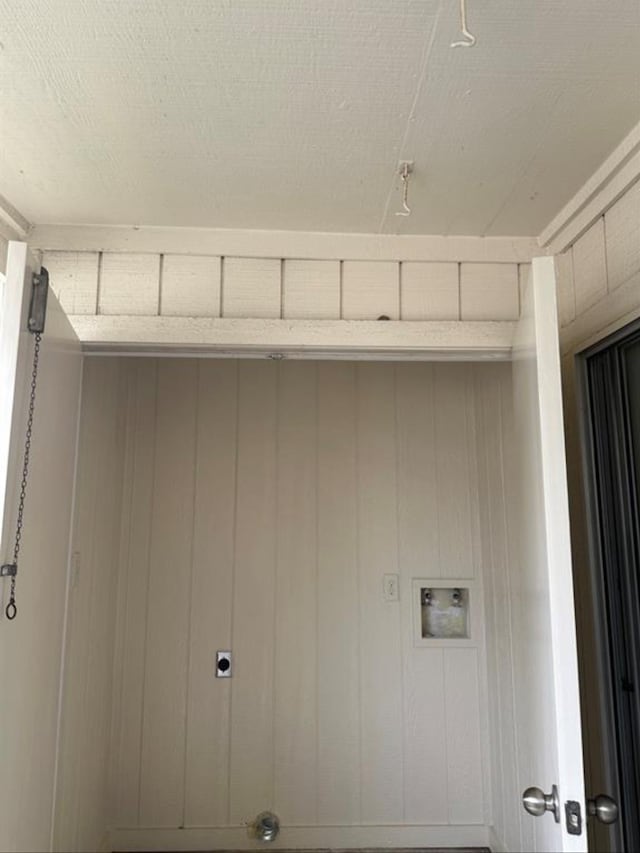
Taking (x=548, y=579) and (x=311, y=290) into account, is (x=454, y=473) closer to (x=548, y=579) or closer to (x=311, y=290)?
(x=311, y=290)

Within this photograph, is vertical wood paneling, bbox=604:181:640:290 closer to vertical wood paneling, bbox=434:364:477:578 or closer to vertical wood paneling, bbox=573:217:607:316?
vertical wood paneling, bbox=573:217:607:316

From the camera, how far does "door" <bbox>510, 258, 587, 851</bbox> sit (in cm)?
116

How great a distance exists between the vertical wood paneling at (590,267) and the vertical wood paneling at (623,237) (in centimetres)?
3

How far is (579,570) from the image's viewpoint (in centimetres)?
176

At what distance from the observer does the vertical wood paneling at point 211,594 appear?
262cm

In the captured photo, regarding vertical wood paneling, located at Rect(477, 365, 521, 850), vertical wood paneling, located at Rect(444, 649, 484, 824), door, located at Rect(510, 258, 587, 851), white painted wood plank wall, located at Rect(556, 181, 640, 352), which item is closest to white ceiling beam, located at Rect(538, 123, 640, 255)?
white painted wood plank wall, located at Rect(556, 181, 640, 352)

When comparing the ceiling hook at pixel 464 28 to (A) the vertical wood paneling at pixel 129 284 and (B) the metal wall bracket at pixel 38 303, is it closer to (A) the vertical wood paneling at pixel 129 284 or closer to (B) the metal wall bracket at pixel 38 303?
(B) the metal wall bracket at pixel 38 303

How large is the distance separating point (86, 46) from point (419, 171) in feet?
2.78

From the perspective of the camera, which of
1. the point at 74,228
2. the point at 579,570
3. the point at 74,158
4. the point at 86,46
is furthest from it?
the point at 74,228

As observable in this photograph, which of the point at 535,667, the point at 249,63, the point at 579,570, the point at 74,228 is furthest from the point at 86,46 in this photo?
the point at 579,570

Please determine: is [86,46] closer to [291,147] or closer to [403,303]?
[291,147]

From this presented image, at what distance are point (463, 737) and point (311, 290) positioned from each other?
6.99 ft

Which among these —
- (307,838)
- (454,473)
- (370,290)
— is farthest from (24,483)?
(307,838)

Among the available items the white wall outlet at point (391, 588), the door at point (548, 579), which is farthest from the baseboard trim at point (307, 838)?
the door at point (548, 579)
